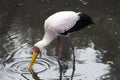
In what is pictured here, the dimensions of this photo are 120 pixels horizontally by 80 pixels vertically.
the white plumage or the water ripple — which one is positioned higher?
the white plumage

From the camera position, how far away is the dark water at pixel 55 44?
21.9 ft

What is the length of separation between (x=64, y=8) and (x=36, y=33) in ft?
4.90

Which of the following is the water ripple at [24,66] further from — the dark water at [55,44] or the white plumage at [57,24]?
the white plumage at [57,24]

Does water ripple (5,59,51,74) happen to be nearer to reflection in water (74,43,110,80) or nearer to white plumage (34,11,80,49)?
white plumage (34,11,80,49)

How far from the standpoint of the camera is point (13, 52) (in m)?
7.48

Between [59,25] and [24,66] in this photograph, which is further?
[24,66]

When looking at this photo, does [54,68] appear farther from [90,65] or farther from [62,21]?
[62,21]

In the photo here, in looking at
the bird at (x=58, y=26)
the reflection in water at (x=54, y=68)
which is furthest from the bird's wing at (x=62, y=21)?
the reflection in water at (x=54, y=68)

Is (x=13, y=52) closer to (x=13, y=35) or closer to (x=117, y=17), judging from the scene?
(x=13, y=35)

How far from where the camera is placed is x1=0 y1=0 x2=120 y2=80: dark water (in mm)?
6664

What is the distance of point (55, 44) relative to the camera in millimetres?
7848

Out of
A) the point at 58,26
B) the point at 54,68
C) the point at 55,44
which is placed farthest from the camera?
the point at 55,44

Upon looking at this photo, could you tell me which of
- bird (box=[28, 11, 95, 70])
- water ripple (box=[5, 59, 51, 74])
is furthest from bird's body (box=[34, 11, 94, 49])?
water ripple (box=[5, 59, 51, 74])

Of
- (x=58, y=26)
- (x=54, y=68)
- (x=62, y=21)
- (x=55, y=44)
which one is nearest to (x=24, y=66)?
(x=54, y=68)
